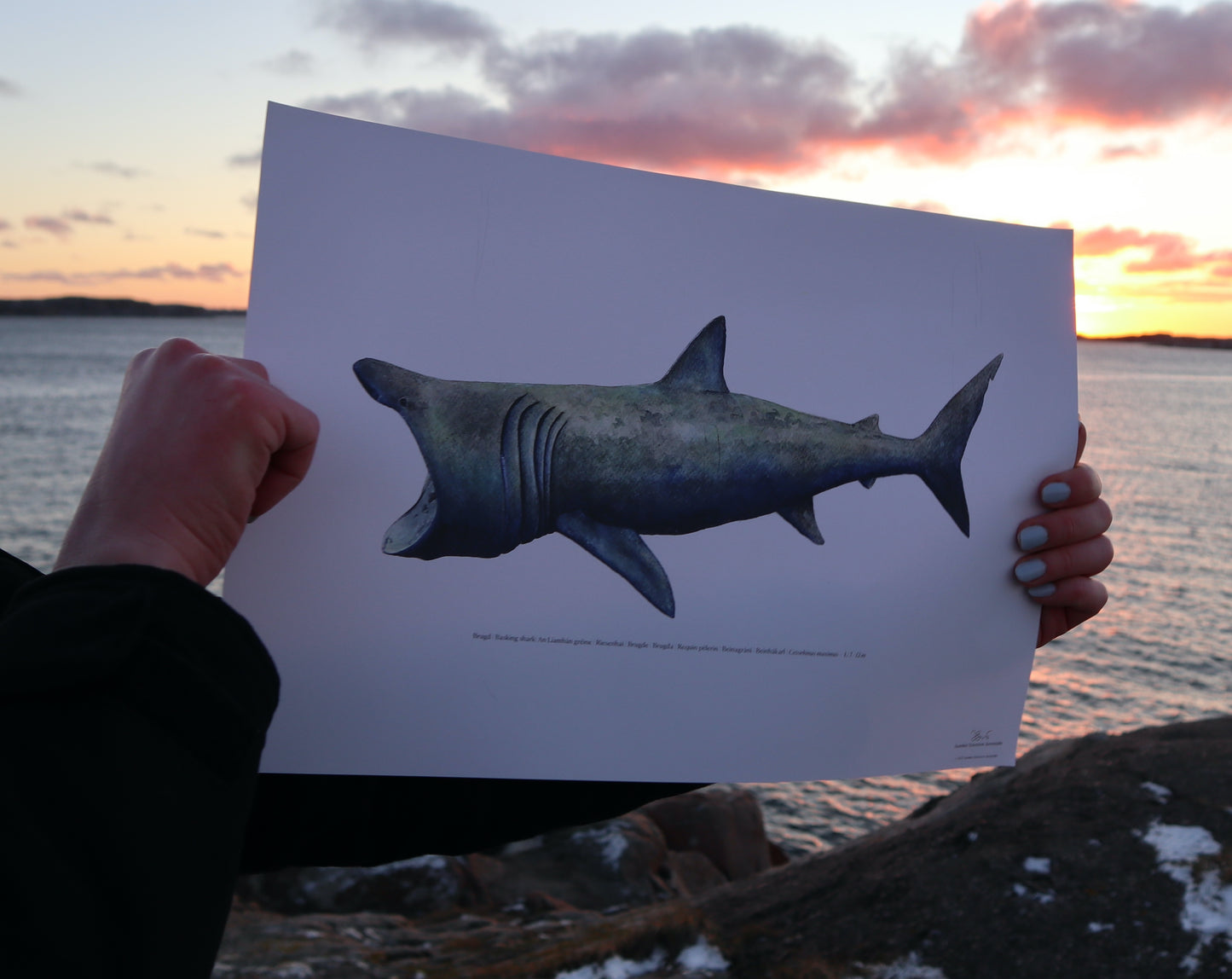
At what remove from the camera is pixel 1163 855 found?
7.53ft

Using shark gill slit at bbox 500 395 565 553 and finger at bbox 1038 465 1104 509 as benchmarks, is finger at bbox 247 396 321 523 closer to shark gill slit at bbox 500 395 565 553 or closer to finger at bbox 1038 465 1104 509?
shark gill slit at bbox 500 395 565 553

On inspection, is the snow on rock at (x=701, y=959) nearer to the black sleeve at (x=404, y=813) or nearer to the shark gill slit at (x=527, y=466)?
the black sleeve at (x=404, y=813)

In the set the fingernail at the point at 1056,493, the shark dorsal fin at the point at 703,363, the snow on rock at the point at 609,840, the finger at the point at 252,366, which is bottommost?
the snow on rock at the point at 609,840

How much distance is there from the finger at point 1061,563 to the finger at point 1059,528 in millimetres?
15

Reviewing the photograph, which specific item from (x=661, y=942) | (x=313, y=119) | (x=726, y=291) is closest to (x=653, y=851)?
(x=661, y=942)

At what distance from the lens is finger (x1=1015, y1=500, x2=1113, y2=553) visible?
1.51 m

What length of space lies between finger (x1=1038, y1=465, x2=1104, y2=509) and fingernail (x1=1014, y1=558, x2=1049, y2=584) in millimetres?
108

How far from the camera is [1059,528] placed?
1.51 m

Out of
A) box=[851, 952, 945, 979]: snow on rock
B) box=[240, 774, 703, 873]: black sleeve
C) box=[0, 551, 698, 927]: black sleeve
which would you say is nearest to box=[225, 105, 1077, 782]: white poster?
box=[240, 774, 703, 873]: black sleeve

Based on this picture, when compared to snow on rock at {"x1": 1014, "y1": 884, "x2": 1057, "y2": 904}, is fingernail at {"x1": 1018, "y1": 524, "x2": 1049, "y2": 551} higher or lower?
higher

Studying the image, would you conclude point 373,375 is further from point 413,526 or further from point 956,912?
point 956,912

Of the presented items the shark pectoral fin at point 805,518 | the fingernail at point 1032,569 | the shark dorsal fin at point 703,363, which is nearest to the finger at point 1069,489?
the fingernail at point 1032,569

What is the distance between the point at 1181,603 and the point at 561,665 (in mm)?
12154

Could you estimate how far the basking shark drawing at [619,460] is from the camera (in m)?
1.27
